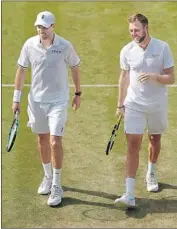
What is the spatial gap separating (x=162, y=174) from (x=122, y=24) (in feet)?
19.6

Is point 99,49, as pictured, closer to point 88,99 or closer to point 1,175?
point 88,99

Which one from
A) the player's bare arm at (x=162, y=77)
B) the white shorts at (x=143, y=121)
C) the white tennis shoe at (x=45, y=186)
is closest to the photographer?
the player's bare arm at (x=162, y=77)

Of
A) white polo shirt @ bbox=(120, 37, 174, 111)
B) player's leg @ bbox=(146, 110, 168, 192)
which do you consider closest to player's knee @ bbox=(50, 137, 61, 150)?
white polo shirt @ bbox=(120, 37, 174, 111)

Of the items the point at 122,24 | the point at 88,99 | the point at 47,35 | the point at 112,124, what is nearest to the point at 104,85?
the point at 88,99

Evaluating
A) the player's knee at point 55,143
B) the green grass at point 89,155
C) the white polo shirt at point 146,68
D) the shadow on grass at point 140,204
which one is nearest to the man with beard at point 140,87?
the white polo shirt at point 146,68

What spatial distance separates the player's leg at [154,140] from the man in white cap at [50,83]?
108 centimetres

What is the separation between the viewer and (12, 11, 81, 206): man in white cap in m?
9.55

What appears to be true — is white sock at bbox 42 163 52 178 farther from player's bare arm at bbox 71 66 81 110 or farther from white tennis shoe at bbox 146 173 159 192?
white tennis shoe at bbox 146 173 159 192

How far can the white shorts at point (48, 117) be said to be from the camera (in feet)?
31.3

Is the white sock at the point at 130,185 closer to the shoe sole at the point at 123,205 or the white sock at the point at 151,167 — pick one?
the shoe sole at the point at 123,205

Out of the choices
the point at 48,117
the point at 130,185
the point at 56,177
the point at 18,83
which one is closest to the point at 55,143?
the point at 48,117

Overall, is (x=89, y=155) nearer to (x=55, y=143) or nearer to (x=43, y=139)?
(x=43, y=139)

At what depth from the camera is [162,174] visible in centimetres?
1048

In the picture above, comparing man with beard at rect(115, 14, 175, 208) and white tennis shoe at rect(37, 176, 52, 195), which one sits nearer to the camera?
man with beard at rect(115, 14, 175, 208)
